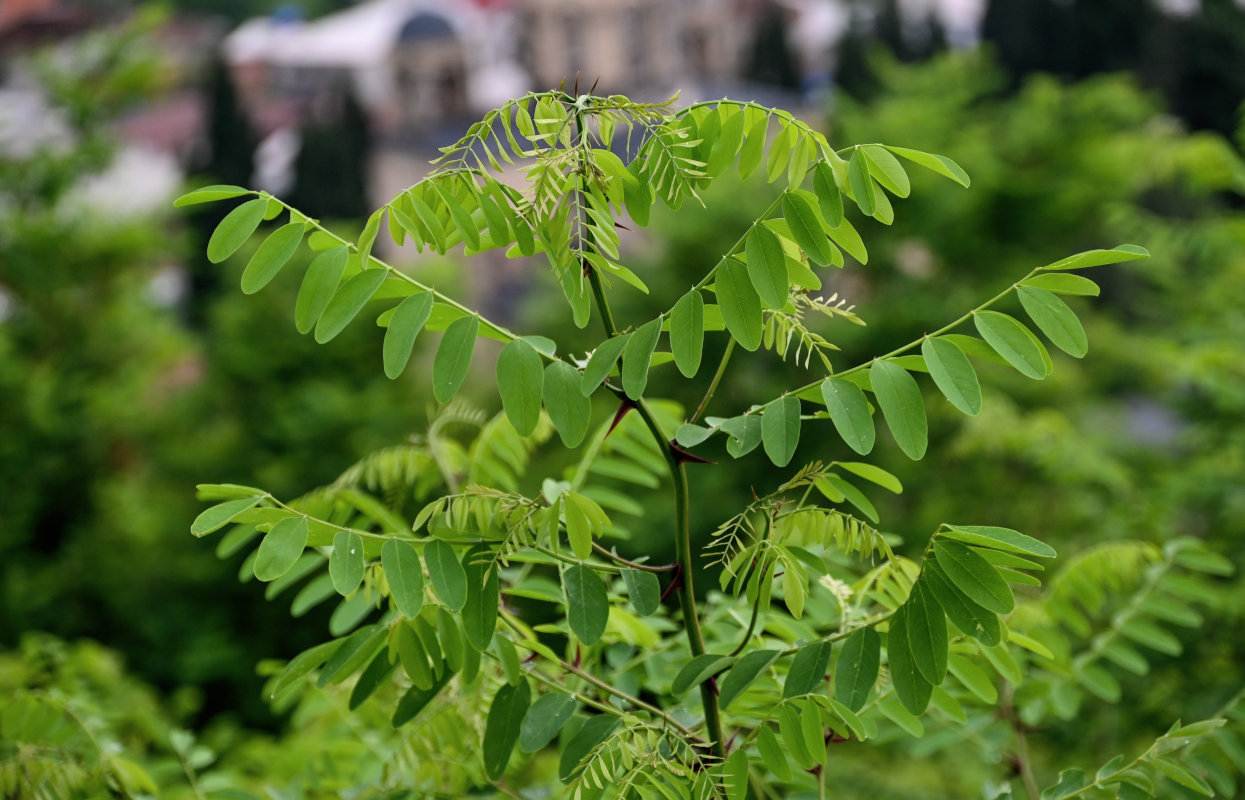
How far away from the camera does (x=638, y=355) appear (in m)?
0.65

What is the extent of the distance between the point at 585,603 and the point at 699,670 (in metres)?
0.10

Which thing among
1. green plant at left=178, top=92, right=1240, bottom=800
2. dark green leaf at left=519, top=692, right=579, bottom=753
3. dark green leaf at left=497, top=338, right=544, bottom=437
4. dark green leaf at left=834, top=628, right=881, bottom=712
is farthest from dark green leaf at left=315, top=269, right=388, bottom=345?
dark green leaf at left=834, top=628, right=881, bottom=712

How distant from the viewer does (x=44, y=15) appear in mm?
8703

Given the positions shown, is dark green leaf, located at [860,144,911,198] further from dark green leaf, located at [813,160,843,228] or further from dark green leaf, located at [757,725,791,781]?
dark green leaf, located at [757,725,791,781]

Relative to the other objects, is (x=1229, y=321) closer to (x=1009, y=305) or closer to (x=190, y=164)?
(x=1009, y=305)

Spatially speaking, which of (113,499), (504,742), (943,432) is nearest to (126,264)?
(113,499)

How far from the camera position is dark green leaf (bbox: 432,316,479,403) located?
67 centimetres

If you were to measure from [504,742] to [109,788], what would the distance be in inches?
18.1

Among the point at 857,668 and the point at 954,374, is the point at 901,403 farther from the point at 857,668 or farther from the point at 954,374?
the point at 857,668

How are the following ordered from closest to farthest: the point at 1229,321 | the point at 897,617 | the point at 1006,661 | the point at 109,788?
the point at 897,617 < the point at 1006,661 < the point at 109,788 < the point at 1229,321

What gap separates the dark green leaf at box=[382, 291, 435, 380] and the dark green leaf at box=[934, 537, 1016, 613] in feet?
1.27

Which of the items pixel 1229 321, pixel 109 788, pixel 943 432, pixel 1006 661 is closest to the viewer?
pixel 1006 661

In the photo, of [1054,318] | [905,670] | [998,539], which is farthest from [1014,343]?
[905,670]

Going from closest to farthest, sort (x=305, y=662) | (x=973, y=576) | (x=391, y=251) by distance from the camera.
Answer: (x=973, y=576), (x=305, y=662), (x=391, y=251)
